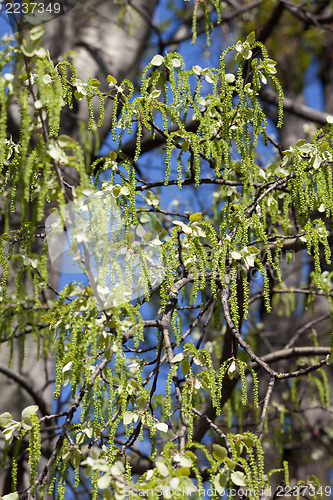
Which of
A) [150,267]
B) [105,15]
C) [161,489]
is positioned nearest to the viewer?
[161,489]

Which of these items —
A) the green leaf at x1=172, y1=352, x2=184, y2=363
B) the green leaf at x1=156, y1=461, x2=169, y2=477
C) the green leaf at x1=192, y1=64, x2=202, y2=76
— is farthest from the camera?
the green leaf at x1=192, y1=64, x2=202, y2=76

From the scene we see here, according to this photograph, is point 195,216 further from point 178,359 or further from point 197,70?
point 197,70

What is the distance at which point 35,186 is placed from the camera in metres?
1.08

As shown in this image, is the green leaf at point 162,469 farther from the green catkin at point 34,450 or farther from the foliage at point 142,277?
the green catkin at point 34,450

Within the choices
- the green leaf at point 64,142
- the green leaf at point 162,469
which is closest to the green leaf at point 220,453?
the green leaf at point 162,469

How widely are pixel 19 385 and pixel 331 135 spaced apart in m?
1.37

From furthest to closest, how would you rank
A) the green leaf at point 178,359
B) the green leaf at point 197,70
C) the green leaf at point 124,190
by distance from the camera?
the green leaf at point 197,70, the green leaf at point 124,190, the green leaf at point 178,359

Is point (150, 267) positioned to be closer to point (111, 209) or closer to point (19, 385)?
point (111, 209)

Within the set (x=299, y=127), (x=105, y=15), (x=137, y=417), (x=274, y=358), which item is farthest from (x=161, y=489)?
(x=299, y=127)

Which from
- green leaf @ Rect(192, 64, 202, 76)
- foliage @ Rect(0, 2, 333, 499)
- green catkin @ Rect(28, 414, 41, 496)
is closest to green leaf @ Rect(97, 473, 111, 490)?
foliage @ Rect(0, 2, 333, 499)

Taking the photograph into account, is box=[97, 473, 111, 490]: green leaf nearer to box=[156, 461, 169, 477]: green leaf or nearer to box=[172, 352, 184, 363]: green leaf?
box=[156, 461, 169, 477]: green leaf

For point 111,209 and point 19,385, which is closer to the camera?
point 111,209

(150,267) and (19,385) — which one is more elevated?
(150,267)

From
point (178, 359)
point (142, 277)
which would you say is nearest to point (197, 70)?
point (142, 277)
